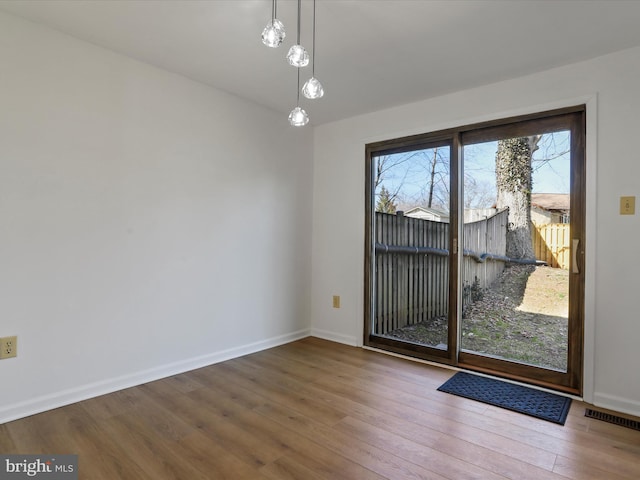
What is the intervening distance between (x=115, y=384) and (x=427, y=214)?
2793 millimetres

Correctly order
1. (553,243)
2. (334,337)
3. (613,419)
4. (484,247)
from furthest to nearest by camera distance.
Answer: (334,337) → (484,247) → (553,243) → (613,419)

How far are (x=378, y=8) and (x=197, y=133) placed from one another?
1.67 metres

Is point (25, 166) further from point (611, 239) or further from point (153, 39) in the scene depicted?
point (611, 239)

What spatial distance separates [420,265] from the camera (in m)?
3.33

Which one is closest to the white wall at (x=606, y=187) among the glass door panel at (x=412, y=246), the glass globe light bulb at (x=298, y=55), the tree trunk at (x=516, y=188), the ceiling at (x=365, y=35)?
the ceiling at (x=365, y=35)

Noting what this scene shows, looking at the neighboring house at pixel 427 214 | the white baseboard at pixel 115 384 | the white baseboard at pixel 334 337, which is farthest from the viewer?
the white baseboard at pixel 334 337

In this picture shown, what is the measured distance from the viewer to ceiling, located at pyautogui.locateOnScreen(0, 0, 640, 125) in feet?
6.26

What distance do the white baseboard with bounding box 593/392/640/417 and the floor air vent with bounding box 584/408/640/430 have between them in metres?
0.10

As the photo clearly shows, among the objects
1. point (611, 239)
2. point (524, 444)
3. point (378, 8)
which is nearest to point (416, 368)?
point (524, 444)

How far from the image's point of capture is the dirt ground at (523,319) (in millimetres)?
2553

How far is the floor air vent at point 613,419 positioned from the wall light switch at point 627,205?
4.12 ft

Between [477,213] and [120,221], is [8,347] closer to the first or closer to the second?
[120,221]

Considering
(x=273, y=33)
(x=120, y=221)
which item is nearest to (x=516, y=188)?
(x=273, y=33)

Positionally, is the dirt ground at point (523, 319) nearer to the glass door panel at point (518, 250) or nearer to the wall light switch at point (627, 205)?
the glass door panel at point (518, 250)
